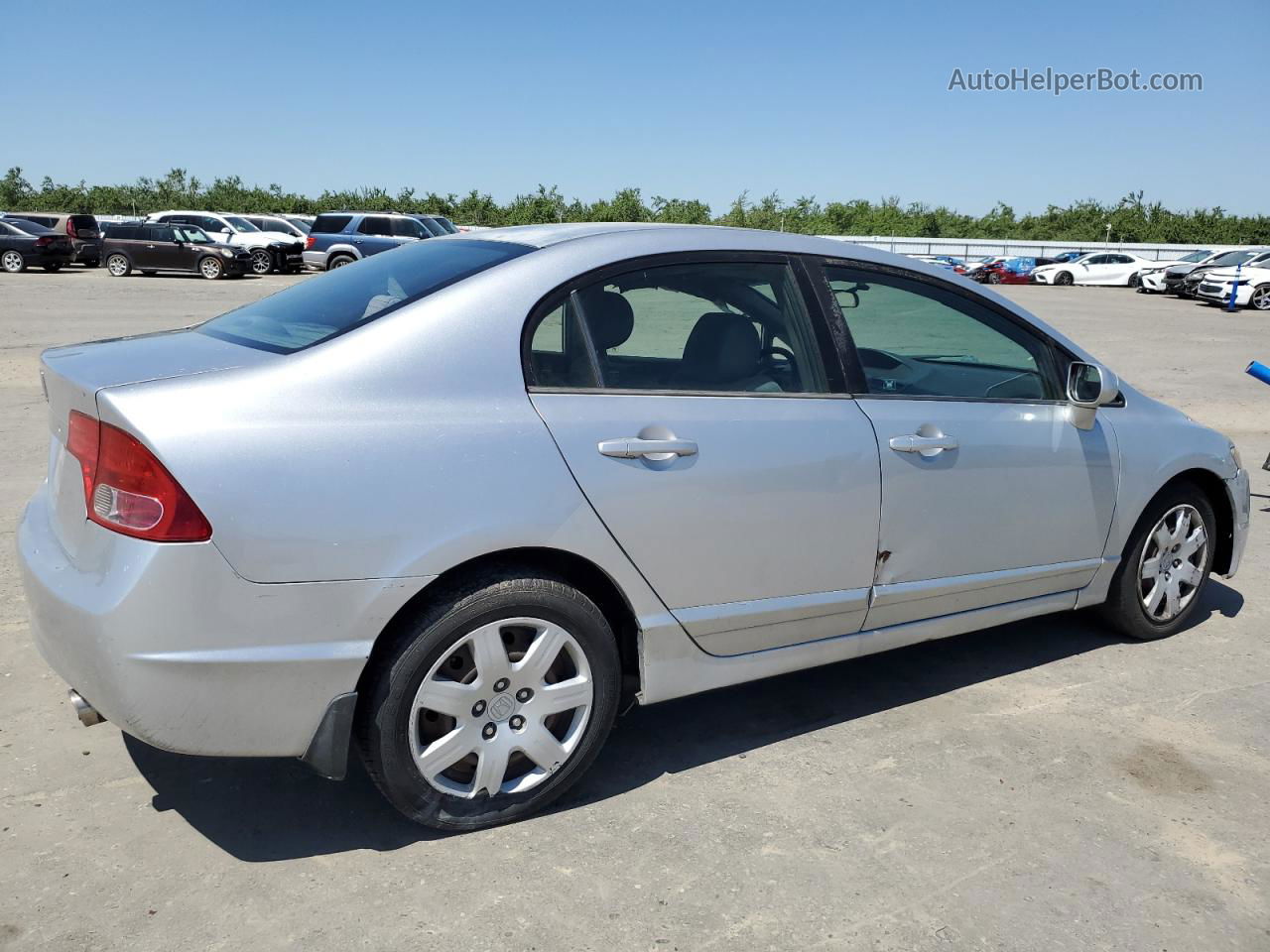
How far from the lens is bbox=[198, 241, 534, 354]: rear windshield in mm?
3054

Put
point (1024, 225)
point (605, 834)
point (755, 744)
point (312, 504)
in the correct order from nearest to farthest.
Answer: point (312, 504) < point (605, 834) < point (755, 744) < point (1024, 225)

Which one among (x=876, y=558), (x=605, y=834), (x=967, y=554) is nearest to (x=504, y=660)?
(x=605, y=834)

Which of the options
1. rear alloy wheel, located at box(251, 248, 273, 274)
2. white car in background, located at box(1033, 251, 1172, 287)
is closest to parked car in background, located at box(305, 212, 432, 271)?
rear alloy wheel, located at box(251, 248, 273, 274)

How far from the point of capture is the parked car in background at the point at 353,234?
96.3ft

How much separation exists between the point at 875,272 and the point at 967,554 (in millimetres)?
1022

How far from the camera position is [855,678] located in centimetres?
429

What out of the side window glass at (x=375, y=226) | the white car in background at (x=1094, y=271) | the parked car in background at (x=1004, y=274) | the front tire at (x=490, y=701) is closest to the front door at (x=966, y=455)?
the front tire at (x=490, y=701)

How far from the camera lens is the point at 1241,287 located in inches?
1129

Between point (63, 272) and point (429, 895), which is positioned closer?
point (429, 895)

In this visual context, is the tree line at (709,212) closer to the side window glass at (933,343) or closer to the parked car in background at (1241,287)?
the parked car in background at (1241,287)

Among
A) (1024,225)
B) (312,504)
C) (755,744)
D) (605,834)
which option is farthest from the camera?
(1024,225)

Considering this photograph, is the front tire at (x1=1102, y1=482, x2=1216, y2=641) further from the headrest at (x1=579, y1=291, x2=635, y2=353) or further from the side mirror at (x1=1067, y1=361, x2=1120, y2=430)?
the headrest at (x1=579, y1=291, x2=635, y2=353)

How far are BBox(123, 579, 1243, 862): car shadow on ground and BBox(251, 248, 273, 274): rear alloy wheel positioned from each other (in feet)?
91.8

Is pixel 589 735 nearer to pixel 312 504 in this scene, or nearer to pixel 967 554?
pixel 312 504
